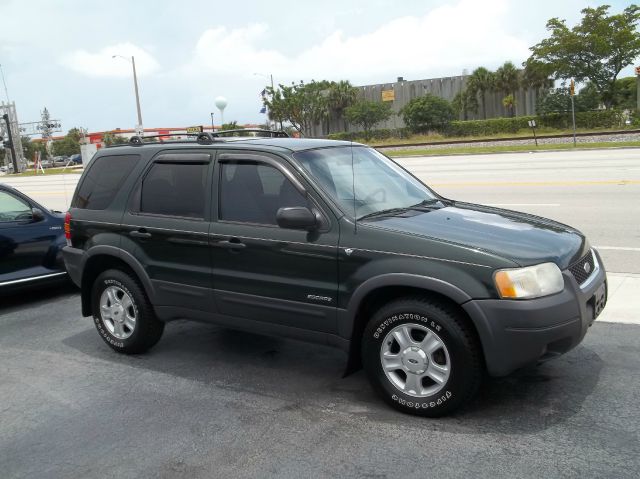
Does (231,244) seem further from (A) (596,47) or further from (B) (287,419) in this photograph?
(A) (596,47)

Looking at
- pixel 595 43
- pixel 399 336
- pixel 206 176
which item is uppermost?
pixel 595 43

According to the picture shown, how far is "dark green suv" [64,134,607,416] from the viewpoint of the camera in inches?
146

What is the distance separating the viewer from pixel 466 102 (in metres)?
61.2

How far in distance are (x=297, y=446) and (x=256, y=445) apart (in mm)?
244

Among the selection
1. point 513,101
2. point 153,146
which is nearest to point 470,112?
point 513,101

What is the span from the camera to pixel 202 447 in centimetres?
372

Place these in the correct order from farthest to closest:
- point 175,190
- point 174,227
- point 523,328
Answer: point 175,190
point 174,227
point 523,328

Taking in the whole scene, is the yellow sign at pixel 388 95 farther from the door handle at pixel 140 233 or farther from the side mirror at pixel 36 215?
the door handle at pixel 140 233

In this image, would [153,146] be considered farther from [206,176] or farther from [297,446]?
[297,446]

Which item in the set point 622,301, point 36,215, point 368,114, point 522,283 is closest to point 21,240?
point 36,215

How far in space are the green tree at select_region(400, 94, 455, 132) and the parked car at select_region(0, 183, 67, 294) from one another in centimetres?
5030

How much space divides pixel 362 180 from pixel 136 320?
223 centimetres

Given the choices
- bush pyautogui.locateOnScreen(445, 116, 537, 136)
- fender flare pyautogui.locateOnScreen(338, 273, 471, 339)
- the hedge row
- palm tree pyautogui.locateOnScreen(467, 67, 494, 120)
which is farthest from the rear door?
palm tree pyautogui.locateOnScreen(467, 67, 494, 120)

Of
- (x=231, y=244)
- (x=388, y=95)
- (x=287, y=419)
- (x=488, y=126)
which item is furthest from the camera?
(x=388, y=95)
